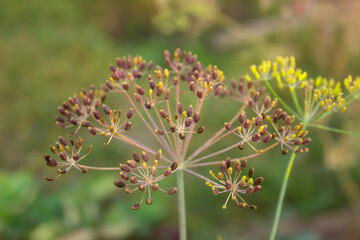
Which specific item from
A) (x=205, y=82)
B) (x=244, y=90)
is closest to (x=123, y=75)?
(x=205, y=82)

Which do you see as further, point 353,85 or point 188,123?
point 353,85

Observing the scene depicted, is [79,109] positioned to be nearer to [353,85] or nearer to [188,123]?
[188,123]

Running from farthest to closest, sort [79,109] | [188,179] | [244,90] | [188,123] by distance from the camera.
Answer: [188,179], [244,90], [79,109], [188,123]

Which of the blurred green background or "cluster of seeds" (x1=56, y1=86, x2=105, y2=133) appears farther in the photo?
the blurred green background

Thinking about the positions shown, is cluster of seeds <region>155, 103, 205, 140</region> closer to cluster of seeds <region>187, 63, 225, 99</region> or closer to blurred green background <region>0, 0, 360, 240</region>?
cluster of seeds <region>187, 63, 225, 99</region>

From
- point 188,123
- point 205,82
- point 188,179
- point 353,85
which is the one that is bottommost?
point 188,123

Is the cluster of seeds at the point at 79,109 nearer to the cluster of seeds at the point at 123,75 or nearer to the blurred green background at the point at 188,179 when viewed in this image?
the cluster of seeds at the point at 123,75

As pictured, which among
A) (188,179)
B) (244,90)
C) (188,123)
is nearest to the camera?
(188,123)

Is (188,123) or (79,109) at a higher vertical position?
(79,109)

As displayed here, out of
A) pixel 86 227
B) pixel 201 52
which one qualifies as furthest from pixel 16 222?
pixel 201 52

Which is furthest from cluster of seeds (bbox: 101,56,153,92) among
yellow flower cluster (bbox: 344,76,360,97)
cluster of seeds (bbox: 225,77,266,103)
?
yellow flower cluster (bbox: 344,76,360,97)
